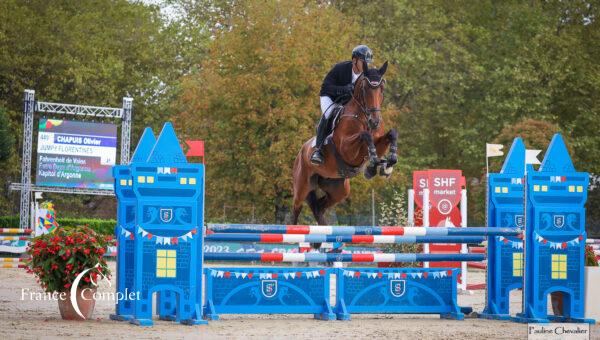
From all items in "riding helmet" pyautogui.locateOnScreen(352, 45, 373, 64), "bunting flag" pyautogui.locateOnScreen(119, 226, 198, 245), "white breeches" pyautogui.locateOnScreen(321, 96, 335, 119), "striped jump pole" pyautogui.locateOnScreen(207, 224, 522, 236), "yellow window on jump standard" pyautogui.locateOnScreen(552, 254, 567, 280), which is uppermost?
"riding helmet" pyautogui.locateOnScreen(352, 45, 373, 64)

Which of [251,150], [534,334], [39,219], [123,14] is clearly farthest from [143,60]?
[534,334]

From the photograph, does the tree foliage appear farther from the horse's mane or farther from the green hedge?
the horse's mane

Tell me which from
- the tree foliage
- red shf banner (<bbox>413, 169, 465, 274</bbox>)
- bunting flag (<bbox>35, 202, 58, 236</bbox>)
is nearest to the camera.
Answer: red shf banner (<bbox>413, 169, 465, 274</bbox>)

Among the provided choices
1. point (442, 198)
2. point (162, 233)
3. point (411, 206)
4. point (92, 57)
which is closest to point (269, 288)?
point (162, 233)

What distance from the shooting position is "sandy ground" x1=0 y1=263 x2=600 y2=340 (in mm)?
7496

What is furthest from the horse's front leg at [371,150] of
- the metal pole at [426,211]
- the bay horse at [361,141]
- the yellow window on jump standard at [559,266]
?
the metal pole at [426,211]

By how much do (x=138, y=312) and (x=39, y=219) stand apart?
1077 cm

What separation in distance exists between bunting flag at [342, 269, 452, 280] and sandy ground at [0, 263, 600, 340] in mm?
437

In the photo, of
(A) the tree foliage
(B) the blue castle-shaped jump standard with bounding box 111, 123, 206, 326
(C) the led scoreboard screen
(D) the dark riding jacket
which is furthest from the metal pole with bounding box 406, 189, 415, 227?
(C) the led scoreboard screen

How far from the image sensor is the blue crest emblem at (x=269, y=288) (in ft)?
29.7

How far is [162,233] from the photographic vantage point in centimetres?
835

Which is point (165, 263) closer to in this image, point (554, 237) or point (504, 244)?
point (504, 244)

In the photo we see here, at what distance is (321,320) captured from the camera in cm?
927

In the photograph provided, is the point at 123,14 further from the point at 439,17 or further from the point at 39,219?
Result: the point at 39,219
